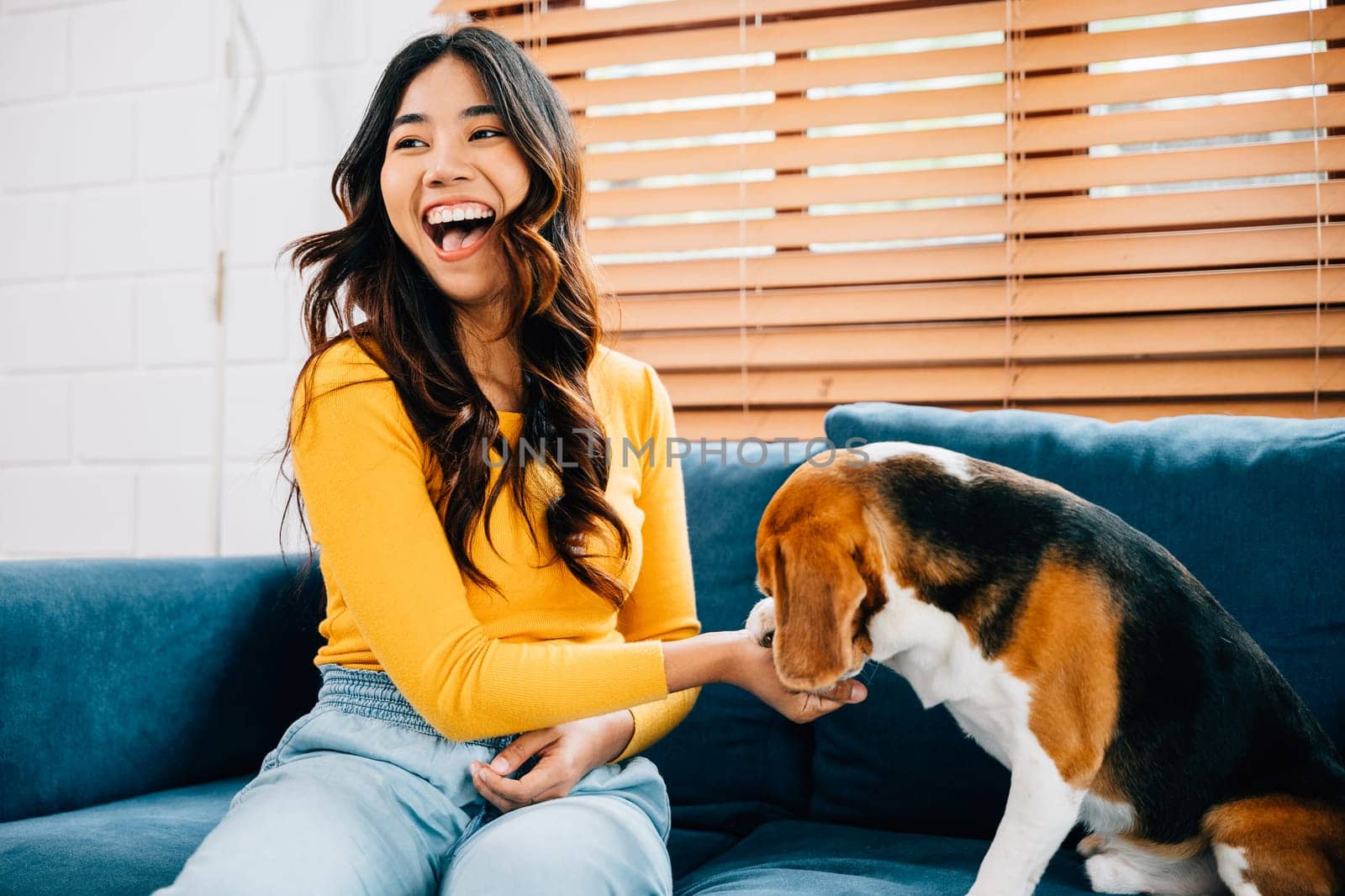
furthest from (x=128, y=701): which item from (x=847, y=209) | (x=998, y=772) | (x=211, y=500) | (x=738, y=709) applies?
(x=847, y=209)

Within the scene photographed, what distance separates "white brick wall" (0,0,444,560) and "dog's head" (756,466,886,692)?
64.7 inches

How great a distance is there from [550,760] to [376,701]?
0.23 metres

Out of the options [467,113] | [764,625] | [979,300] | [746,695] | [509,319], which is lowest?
[746,695]

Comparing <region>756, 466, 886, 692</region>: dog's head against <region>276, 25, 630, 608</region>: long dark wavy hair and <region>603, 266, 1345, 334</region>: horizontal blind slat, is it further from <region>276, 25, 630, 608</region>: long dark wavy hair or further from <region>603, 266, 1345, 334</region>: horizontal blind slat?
<region>603, 266, 1345, 334</region>: horizontal blind slat

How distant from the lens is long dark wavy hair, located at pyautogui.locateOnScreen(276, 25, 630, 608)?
1418 millimetres

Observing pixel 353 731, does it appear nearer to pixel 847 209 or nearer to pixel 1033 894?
pixel 1033 894

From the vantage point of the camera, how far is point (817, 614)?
4.02 feet

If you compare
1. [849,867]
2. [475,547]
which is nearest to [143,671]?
[475,547]

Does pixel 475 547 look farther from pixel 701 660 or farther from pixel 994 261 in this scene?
pixel 994 261

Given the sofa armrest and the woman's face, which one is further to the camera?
the sofa armrest

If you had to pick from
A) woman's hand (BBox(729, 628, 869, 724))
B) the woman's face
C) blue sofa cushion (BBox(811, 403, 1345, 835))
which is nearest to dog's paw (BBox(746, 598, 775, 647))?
woman's hand (BBox(729, 628, 869, 724))

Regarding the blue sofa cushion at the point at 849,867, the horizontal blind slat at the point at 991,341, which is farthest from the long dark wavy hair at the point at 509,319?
the horizontal blind slat at the point at 991,341

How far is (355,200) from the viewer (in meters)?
1.59

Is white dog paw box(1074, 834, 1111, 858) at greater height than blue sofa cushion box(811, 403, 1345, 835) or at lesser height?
lesser
